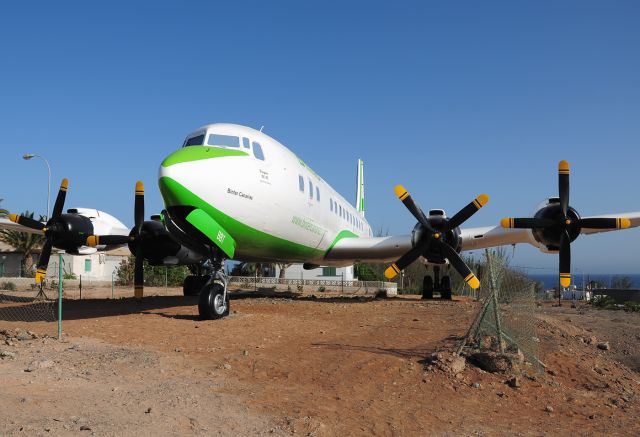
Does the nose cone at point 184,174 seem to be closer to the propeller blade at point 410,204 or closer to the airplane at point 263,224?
the airplane at point 263,224

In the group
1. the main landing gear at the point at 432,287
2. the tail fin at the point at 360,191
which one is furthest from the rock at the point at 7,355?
the tail fin at the point at 360,191

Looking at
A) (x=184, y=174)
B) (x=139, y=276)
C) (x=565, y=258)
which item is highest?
(x=184, y=174)

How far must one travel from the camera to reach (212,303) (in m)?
12.6

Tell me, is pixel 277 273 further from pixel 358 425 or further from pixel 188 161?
pixel 358 425

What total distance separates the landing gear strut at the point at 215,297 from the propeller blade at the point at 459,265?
6890 mm

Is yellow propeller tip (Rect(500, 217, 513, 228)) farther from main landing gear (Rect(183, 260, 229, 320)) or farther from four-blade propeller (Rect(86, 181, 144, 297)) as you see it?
four-blade propeller (Rect(86, 181, 144, 297))

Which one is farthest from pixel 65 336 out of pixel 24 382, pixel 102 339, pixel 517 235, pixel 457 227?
pixel 517 235

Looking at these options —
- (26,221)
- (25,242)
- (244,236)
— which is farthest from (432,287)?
(25,242)

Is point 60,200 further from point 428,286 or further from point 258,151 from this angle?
point 428,286

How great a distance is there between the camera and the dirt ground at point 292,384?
5.82 metres

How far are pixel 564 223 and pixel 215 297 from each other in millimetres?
10100

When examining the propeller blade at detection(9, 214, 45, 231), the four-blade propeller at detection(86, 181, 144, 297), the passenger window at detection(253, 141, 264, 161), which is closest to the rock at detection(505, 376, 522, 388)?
the passenger window at detection(253, 141, 264, 161)

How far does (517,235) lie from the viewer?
19156mm

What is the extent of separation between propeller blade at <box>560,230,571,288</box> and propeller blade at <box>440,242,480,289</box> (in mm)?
2436
